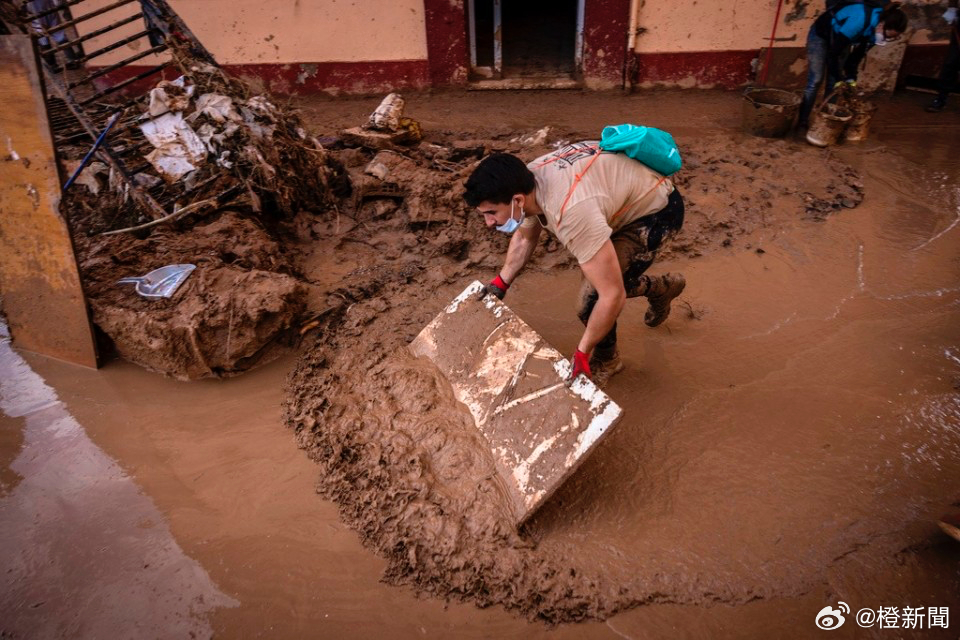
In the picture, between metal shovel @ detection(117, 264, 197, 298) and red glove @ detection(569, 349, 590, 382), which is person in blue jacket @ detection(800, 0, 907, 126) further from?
metal shovel @ detection(117, 264, 197, 298)

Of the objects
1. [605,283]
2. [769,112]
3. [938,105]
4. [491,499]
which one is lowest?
[491,499]

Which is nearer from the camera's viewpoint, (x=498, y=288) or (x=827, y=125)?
(x=498, y=288)

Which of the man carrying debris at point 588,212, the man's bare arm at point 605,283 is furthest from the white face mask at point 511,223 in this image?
the man's bare arm at point 605,283

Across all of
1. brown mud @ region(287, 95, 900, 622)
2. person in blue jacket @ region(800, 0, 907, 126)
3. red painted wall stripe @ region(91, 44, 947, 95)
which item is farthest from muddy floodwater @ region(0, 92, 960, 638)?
red painted wall stripe @ region(91, 44, 947, 95)

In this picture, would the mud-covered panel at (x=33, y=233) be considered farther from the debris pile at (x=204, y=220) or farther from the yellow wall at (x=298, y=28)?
the yellow wall at (x=298, y=28)

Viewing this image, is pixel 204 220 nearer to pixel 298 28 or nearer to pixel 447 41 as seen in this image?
pixel 298 28

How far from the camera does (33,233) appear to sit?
10.6ft

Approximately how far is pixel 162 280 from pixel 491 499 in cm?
219

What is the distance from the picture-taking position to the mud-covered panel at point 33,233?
3.06 metres

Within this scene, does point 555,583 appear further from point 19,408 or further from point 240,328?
point 19,408

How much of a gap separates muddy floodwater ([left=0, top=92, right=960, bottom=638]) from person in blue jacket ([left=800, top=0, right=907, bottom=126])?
7.11 feet

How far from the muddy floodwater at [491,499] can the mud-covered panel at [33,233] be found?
0.72 feet

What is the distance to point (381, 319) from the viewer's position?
11.4 ft

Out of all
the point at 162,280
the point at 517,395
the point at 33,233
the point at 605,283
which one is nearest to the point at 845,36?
the point at 605,283
